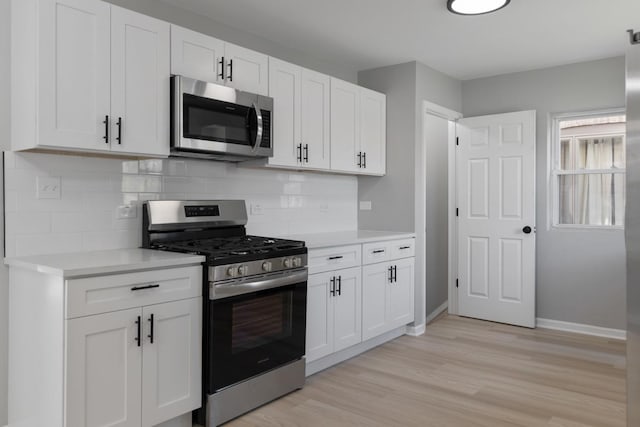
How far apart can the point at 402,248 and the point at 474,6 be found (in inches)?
79.5

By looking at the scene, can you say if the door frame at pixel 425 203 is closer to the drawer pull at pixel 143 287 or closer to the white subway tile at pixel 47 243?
the drawer pull at pixel 143 287

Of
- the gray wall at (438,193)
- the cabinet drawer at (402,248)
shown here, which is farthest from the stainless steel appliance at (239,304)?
the gray wall at (438,193)

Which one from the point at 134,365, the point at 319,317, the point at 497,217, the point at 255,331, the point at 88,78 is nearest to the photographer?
the point at 134,365

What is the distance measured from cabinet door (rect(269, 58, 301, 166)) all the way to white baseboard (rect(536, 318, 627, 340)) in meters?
3.00

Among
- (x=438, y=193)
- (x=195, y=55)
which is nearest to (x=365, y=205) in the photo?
(x=438, y=193)

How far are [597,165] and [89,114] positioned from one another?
429 centimetres

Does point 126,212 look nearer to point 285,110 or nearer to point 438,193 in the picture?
point 285,110

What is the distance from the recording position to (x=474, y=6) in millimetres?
3080

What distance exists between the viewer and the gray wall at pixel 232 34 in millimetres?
3049

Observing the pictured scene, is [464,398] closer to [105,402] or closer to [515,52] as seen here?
[105,402]

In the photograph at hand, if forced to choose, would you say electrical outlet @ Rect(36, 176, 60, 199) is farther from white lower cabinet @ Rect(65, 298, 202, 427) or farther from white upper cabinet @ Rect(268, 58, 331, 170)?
white upper cabinet @ Rect(268, 58, 331, 170)

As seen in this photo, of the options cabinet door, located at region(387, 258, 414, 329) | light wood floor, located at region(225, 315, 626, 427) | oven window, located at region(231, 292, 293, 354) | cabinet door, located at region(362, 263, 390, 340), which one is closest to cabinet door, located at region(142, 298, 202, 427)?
oven window, located at region(231, 292, 293, 354)

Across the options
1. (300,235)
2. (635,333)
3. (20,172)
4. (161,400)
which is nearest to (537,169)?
(300,235)

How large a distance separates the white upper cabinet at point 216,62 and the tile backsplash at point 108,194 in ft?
1.93
